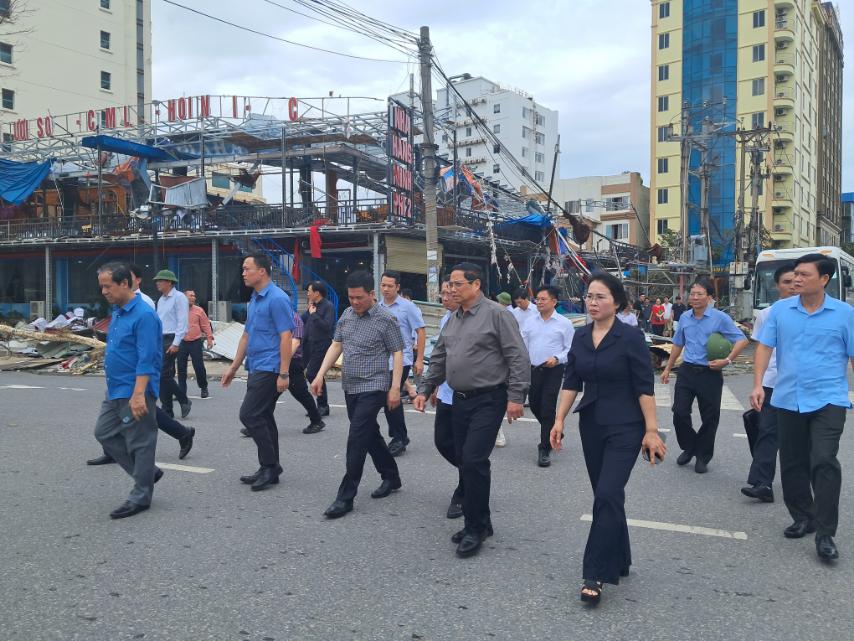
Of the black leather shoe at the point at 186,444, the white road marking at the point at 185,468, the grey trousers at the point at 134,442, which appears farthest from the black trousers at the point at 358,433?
the black leather shoe at the point at 186,444

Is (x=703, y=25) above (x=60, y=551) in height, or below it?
above

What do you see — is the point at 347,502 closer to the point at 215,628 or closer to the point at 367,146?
the point at 215,628

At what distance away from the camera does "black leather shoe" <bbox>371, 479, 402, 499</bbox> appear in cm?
549

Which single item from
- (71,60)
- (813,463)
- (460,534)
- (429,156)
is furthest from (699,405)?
(71,60)

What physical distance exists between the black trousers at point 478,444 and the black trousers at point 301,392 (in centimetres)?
403

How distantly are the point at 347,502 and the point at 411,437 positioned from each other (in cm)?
308

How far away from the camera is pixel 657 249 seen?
29.5m

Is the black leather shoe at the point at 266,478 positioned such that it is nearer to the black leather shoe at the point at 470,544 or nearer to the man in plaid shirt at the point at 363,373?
the man in plaid shirt at the point at 363,373

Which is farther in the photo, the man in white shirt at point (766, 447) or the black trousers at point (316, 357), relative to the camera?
the black trousers at point (316, 357)

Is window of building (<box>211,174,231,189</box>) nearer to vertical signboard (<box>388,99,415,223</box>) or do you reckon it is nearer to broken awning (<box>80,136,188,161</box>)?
broken awning (<box>80,136,188,161</box>)

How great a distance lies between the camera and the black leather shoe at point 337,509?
195 inches

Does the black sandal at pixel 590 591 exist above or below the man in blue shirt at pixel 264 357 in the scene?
below

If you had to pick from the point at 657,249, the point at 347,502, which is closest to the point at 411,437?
the point at 347,502

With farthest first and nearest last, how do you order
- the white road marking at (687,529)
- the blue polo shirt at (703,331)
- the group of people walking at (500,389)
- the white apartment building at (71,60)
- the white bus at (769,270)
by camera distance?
the white apartment building at (71,60)
the white bus at (769,270)
the blue polo shirt at (703,331)
the white road marking at (687,529)
the group of people walking at (500,389)
